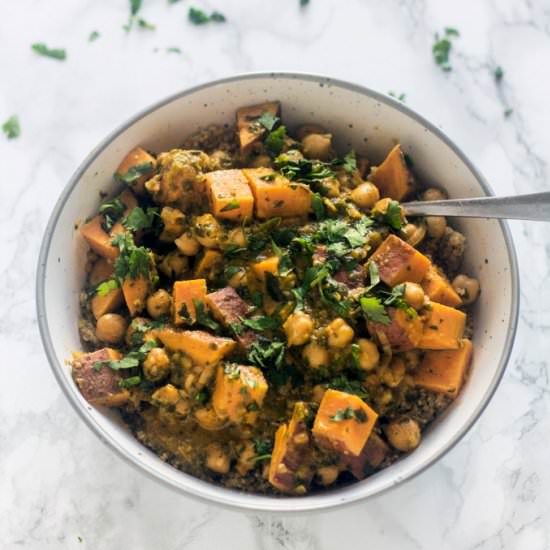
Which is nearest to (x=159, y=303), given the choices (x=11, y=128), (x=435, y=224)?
(x=435, y=224)

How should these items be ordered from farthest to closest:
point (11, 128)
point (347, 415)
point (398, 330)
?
1. point (11, 128)
2. point (398, 330)
3. point (347, 415)

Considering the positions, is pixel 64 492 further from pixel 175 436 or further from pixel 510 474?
pixel 510 474

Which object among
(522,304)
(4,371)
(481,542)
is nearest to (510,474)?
(481,542)

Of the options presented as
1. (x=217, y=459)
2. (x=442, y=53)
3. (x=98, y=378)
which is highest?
(x=442, y=53)

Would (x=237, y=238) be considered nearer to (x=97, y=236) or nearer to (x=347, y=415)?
(x=97, y=236)

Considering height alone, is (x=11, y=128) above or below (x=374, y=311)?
below

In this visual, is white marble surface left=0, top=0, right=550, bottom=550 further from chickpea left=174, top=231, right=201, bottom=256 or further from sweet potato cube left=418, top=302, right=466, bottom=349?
chickpea left=174, top=231, right=201, bottom=256

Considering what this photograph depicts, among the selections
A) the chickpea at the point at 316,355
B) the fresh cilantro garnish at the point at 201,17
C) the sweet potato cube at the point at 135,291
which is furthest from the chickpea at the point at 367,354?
the fresh cilantro garnish at the point at 201,17
